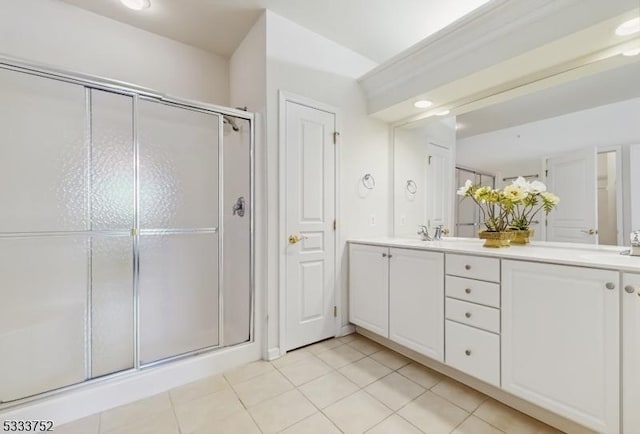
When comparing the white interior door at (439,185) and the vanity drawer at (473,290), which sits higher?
the white interior door at (439,185)

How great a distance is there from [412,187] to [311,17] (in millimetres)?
1762

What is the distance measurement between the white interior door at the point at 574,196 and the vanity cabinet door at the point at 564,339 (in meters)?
0.67

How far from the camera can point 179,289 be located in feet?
8.41

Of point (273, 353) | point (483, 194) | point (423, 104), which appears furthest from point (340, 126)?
point (273, 353)

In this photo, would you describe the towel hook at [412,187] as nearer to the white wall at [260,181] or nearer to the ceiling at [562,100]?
the ceiling at [562,100]

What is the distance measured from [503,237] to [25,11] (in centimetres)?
378

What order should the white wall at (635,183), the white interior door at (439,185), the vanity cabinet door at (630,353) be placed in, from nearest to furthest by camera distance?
the vanity cabinet door at (630,353)
the white wall at (635,183)
the white interior door at (439,185)

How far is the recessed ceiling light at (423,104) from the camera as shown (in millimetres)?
2351

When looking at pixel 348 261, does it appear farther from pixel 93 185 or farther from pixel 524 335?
pixel 93 185

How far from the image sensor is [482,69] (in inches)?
71.6

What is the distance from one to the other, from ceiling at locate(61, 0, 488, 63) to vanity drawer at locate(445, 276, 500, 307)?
202cm

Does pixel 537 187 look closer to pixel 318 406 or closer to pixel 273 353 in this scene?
pixel 318 406

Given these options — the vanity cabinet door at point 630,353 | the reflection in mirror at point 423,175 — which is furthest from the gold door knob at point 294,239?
the vanity cabinet door at point 630,353

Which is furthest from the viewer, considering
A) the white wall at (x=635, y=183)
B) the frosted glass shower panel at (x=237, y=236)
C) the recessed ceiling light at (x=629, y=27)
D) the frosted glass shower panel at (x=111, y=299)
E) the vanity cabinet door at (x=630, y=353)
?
the frosted glass shower panel at (x=237, y=236)
